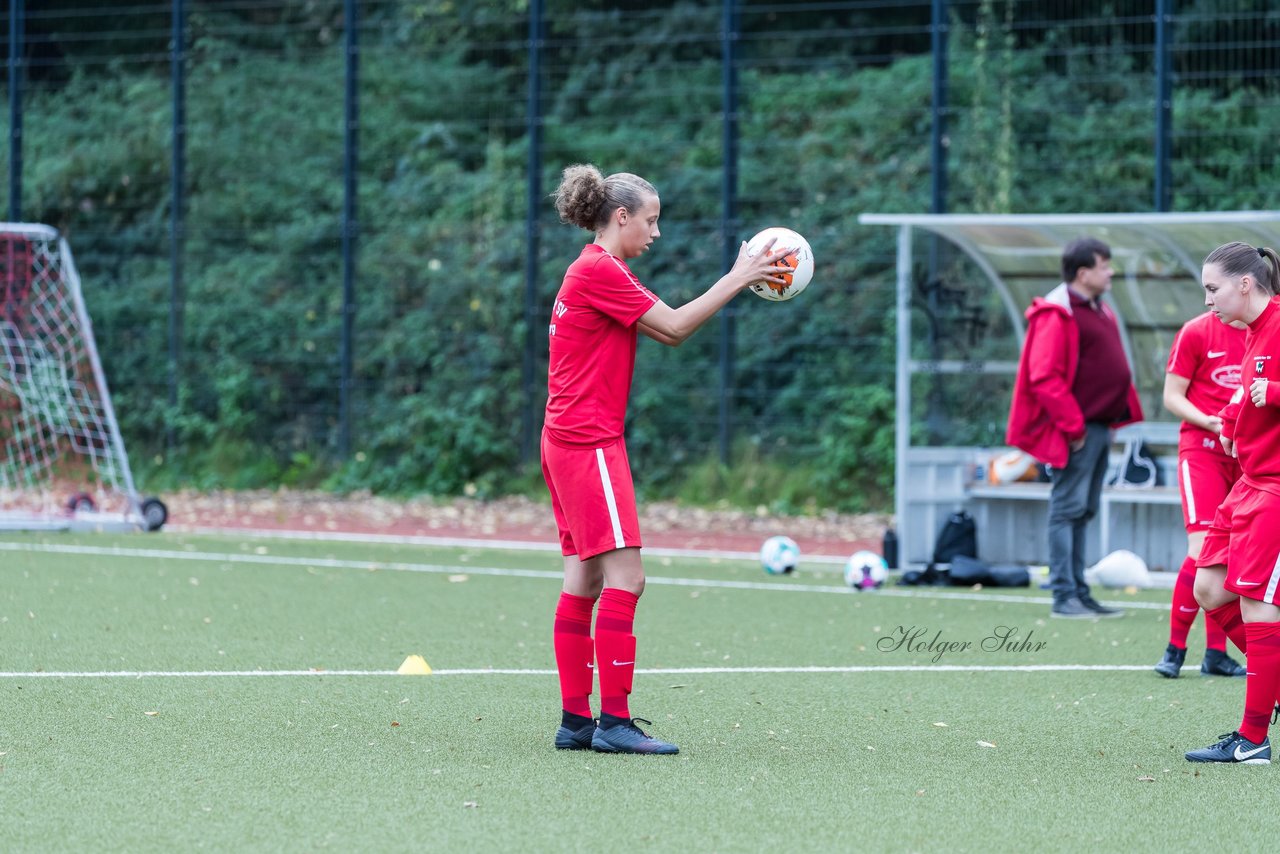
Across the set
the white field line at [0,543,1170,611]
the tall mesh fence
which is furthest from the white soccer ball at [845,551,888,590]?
the tall mesh fence

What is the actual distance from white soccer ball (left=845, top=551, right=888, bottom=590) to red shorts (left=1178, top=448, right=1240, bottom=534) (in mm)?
3583

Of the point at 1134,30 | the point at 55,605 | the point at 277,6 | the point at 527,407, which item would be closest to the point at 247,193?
the point at 277,6

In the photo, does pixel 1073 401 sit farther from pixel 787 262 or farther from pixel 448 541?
pixel 448 541

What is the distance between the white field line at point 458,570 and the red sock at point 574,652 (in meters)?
4.98

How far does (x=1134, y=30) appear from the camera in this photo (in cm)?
→ 1611

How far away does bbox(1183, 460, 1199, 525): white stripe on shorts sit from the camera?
23.0 feet

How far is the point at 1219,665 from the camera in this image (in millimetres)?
7227

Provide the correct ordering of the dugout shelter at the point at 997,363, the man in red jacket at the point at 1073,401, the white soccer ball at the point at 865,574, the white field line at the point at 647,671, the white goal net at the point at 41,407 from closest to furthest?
the white field line at the point at 647,671 → the man in red jacket at the point at 1073,401 → the white soccer ball at the point at 865,574 → the dugout shelter at the point at 997,363 → the white goal net at the point at 41,407

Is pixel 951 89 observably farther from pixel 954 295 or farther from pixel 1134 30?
pixel 954 295

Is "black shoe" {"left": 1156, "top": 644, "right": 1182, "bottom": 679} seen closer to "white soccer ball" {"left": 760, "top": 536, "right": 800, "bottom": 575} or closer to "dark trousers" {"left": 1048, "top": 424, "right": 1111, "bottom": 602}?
"dark trousers" {"left": 1048, "top": 424, "right": 1111, "bottom": 602}

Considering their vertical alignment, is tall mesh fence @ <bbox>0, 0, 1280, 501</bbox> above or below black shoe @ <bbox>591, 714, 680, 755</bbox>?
above

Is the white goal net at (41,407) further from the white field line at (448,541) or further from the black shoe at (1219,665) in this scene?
the black shoe at (1219,665)

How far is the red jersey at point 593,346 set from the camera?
17.8ft
